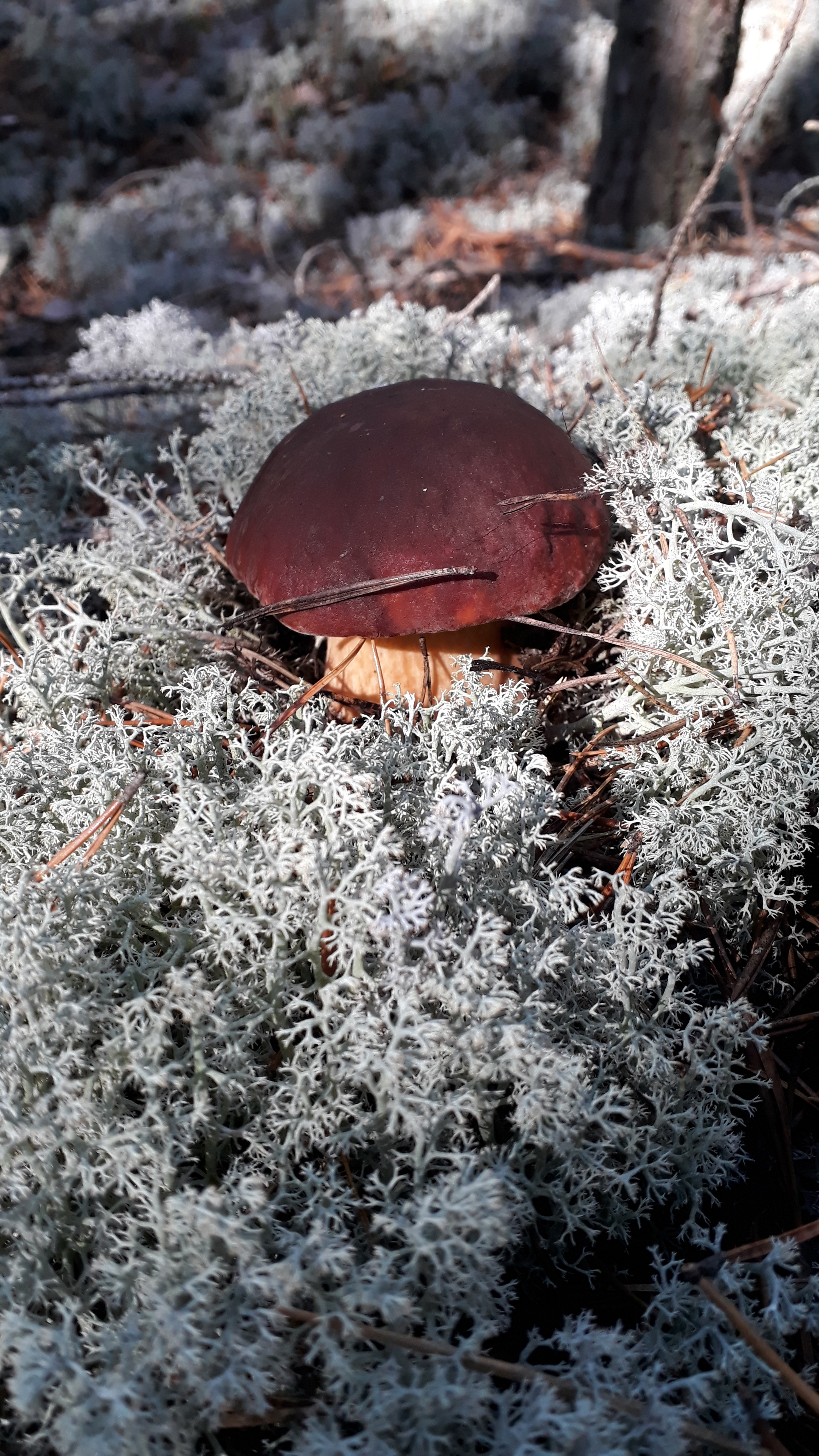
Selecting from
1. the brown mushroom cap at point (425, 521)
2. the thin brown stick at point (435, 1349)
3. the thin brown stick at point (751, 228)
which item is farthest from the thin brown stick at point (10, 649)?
the thin brown stick at point (751, 228)

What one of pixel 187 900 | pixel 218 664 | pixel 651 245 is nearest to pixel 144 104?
pixel 651 245

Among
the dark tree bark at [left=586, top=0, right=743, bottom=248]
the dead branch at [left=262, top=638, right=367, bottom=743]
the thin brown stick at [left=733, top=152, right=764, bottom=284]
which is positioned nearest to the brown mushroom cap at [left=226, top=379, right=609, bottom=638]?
the dead branch at [left=262, top=638, right=367, bottom=743]

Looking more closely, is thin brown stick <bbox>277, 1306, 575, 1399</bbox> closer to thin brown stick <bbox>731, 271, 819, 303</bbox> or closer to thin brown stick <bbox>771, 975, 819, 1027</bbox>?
Result: thin brown stick <bbox>771, 975, 819, 1027</bbox>

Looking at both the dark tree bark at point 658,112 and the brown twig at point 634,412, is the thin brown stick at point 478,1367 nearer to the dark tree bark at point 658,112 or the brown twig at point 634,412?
the brown twig at point 634,412

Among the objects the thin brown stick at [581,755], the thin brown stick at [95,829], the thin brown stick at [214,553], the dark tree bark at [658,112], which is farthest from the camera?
the dark tree bark at [658,112]

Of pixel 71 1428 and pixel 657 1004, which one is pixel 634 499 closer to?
pixel 657 1004

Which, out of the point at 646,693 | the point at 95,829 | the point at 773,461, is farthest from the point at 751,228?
the point at 95,829
